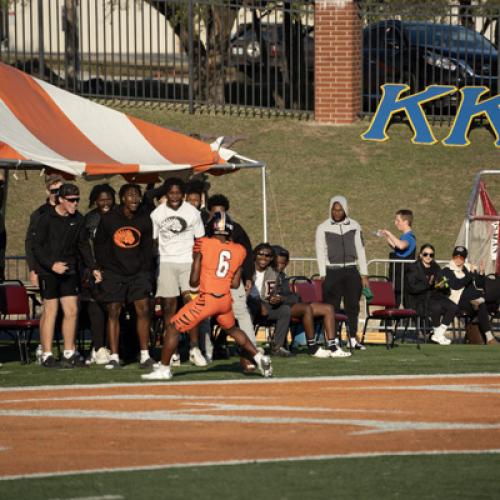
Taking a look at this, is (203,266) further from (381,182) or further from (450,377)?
(381,182)

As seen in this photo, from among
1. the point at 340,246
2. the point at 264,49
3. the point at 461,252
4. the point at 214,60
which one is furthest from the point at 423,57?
the point at 340,246

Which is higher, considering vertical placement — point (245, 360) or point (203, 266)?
point (203, 266)

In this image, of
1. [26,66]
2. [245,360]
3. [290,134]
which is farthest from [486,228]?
[26,66]

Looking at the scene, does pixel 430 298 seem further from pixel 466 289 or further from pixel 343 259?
pixel 343 259

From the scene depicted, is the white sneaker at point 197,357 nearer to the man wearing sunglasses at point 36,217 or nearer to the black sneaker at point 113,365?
the black sneaker at point 113,365

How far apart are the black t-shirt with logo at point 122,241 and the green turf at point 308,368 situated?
1.01m

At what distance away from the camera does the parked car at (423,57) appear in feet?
90.1

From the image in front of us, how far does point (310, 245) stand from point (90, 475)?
560 inches

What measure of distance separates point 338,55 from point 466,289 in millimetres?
9618

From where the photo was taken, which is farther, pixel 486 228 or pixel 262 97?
pixel 262 97

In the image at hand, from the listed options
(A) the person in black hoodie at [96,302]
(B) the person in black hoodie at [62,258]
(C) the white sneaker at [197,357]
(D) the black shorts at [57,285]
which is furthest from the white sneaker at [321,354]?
(D) the black shorts at [57,285]

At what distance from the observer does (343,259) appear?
16938mm

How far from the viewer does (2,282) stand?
1644 cm

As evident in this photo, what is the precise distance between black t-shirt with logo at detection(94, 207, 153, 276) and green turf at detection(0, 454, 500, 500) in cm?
489
